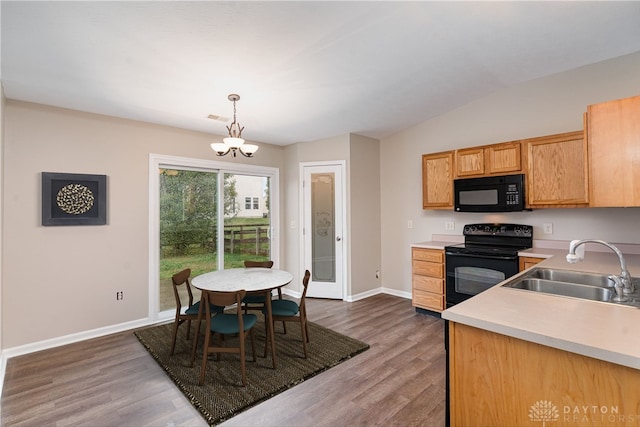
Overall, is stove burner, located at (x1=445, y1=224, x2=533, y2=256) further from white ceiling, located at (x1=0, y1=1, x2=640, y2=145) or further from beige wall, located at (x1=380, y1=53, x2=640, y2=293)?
white ceiling, located at (x1=0, y1=1, x2=640, y2=145)

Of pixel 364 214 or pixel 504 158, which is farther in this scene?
pixel 364 214

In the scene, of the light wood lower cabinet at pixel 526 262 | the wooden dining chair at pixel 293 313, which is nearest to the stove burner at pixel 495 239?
the light wood lower cabinet at pixel 526 262

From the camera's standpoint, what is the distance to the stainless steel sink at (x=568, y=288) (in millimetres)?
1696

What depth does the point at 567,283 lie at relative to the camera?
1.81m

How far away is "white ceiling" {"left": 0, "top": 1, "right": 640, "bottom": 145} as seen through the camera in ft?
6.23

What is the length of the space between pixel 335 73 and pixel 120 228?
2.92 meters

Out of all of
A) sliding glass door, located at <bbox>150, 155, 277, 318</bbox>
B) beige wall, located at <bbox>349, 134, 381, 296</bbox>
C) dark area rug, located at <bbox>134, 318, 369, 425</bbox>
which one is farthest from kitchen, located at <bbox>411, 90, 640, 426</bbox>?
sliding glass door, located at <bbox>150, 155, 277, 318</bbox>

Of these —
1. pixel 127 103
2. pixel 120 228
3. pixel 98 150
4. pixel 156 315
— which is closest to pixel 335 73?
pixel 127 103

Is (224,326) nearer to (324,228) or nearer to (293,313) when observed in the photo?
(293,313)

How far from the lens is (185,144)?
3873 mm

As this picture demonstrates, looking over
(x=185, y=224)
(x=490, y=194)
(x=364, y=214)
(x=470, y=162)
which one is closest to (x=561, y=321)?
(x=490, y=194)

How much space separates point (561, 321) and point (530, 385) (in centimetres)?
27

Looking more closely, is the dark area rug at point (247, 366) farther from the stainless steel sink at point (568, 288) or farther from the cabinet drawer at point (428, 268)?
the stainless steel sink at point (568, 288)

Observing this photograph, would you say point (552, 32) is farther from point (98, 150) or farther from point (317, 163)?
point (98, 150)
